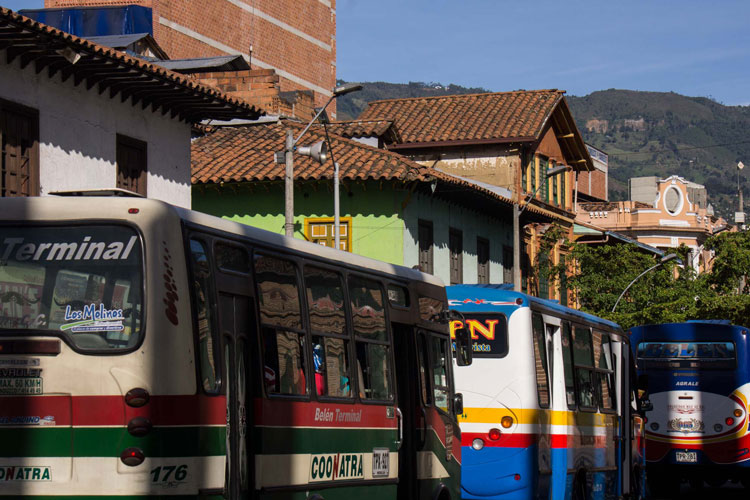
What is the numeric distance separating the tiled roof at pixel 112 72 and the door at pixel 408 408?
7.30 m

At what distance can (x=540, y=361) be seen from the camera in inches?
597

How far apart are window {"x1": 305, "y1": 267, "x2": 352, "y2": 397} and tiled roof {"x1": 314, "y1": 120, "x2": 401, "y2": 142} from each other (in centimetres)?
2737

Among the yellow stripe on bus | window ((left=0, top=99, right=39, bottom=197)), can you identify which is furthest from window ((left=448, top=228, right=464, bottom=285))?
the yellow stripe on bus

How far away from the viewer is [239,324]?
349 inches

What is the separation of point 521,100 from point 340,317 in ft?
120

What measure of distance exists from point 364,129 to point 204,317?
99.1ft

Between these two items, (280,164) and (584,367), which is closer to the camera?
(584,367)

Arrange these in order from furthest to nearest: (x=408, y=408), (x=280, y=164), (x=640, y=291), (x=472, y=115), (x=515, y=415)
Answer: (x=640, y=291)
(x=472, y=115)
(x=280, y=164)
(x=515, y=415)
(x=408, y=408)

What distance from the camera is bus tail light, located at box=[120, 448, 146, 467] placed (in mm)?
7659

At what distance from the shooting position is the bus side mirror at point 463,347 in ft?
44.7

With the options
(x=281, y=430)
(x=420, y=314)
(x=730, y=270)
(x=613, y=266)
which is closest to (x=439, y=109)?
(x=613, y=266)

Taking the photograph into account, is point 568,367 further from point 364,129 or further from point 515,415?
point 364,129

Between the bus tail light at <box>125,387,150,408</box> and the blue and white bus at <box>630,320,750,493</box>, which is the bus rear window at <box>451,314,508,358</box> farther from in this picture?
the blue and white bus at <box>630,320,750,493</box>

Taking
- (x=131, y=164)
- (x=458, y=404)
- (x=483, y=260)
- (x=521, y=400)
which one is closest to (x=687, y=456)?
(x=521, y=400)
